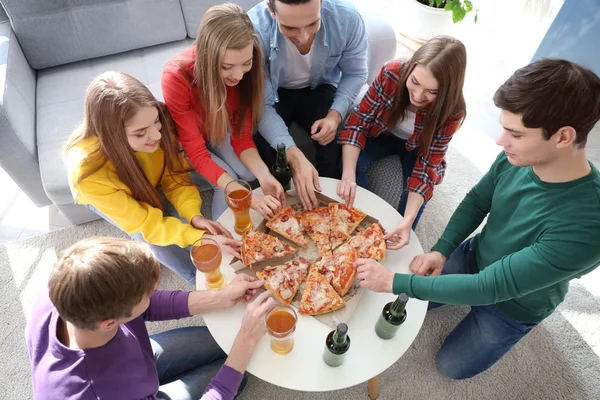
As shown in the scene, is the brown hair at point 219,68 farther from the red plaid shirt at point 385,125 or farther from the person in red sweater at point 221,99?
the red plaid shirt at point 385,125

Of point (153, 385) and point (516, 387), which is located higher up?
point (153, 385)

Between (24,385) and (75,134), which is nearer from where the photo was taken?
(75,134)

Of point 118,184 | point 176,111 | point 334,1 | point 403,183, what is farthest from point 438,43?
point 118,184

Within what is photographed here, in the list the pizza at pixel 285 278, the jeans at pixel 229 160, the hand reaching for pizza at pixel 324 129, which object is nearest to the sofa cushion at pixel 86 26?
the jeans at pixel 229 160

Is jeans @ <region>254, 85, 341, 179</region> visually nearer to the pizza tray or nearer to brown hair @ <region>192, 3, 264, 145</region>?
brown hair @ <region>192, 3, 264, 145</region>

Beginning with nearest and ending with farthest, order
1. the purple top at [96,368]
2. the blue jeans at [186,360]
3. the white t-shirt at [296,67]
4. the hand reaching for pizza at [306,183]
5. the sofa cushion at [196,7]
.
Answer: the purple top at [96,368] → the blue jeans at [186,360] → the hand reaching for pizza at [306,183] → the white t-shirt at [296,67] → the sofa cushion at [196,7]

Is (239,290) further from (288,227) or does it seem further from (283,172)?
(283,172)

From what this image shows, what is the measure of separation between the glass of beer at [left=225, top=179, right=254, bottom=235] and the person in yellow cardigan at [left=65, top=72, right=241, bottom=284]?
0.08 meters

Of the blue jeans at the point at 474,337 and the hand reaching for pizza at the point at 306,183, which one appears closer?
the blue jeans at the point at 474,337

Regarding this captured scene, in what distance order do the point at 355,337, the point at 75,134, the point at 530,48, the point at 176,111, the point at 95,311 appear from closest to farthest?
the point at 95,311, the point at 355,337, the point at 75,134, the point at 176,111, the point at 530,48

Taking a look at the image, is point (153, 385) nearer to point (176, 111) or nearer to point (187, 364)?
point (187, 364)

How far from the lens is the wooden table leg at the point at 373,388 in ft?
6.19

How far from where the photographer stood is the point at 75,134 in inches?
67.4

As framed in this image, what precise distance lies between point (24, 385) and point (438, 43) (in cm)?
270
